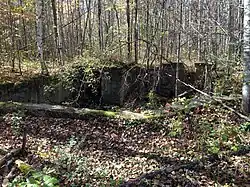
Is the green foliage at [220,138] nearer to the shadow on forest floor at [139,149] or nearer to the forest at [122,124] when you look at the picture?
the forest at [122,124]

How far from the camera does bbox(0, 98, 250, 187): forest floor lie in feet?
14.8

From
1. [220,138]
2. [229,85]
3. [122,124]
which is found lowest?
[122,124]

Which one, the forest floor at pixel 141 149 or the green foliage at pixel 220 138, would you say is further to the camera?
the green foliage at pixel 220 138

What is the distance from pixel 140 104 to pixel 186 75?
7.15 feet

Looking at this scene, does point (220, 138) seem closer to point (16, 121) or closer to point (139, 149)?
point (139, 149)

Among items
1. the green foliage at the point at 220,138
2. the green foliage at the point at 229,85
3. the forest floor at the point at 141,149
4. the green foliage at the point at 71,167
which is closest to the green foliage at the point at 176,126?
the forest floor at the point at 141,149

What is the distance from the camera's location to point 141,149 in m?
5.73

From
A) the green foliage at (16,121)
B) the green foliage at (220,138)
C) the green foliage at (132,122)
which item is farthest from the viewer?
the green foliage at (132,122)

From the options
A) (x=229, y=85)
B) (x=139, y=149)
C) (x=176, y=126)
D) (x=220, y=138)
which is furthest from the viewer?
(x=229, y=85)

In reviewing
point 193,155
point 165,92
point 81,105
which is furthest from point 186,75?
point 193,155

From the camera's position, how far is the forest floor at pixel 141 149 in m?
4.50

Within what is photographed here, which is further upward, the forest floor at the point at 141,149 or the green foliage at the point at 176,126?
the green foliage at the point at 176,126

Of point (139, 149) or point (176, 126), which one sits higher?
point (176, 126)

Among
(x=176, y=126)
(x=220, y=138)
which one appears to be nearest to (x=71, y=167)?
(x=176, y=126)
